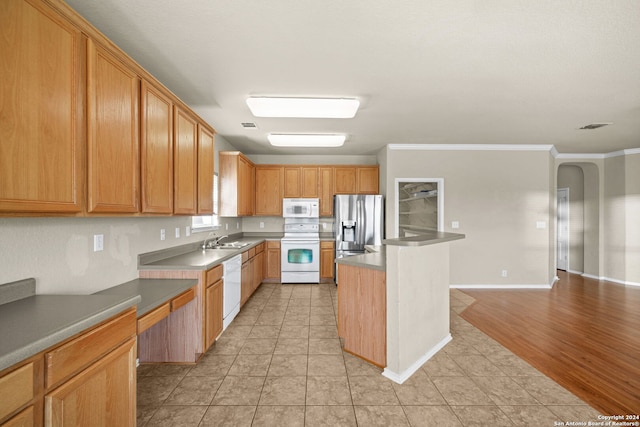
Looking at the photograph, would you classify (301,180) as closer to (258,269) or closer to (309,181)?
(309,181)

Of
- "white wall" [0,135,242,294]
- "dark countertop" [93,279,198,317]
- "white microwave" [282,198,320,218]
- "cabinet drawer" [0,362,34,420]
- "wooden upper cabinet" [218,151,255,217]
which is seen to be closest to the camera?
"cabinet drawer" [0,362,34,420]

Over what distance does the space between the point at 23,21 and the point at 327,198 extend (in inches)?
179

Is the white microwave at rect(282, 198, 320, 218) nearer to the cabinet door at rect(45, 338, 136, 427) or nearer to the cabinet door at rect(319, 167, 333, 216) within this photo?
the cabinet door at rect(319, 167, 333, 216)

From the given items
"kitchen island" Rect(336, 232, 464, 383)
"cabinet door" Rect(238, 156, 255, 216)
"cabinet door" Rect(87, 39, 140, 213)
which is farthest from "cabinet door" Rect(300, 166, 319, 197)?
"cabinet door" Rect(87, 39, 140, 213)

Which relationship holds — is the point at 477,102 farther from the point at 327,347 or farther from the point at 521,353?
the point at 327,347

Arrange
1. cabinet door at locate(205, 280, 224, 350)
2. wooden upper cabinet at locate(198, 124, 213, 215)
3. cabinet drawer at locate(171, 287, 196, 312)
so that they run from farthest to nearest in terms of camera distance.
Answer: wooden upper cabinet at locate(198, 124, 213, 215) → cabinet door at locate(205, 280, 224, 350) → cabinet drawer at locate(171, 287, 196, 312)

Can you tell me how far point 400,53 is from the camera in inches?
80.4

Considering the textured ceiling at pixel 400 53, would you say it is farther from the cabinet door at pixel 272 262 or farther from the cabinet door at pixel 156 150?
the cabinet door at pixel 272 262

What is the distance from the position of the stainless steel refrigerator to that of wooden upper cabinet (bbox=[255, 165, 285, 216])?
120 cm

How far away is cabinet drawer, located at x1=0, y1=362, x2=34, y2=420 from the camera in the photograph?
831 millimetres

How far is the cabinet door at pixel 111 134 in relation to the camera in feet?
4.73

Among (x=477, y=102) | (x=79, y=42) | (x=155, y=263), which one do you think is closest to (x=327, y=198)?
(x=477, y=102)

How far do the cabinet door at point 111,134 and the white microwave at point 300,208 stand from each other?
3.51 m

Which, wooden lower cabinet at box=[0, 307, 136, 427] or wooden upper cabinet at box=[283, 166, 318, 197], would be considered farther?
wooden upper cabinet at box=[283, 166, 318, 197]
